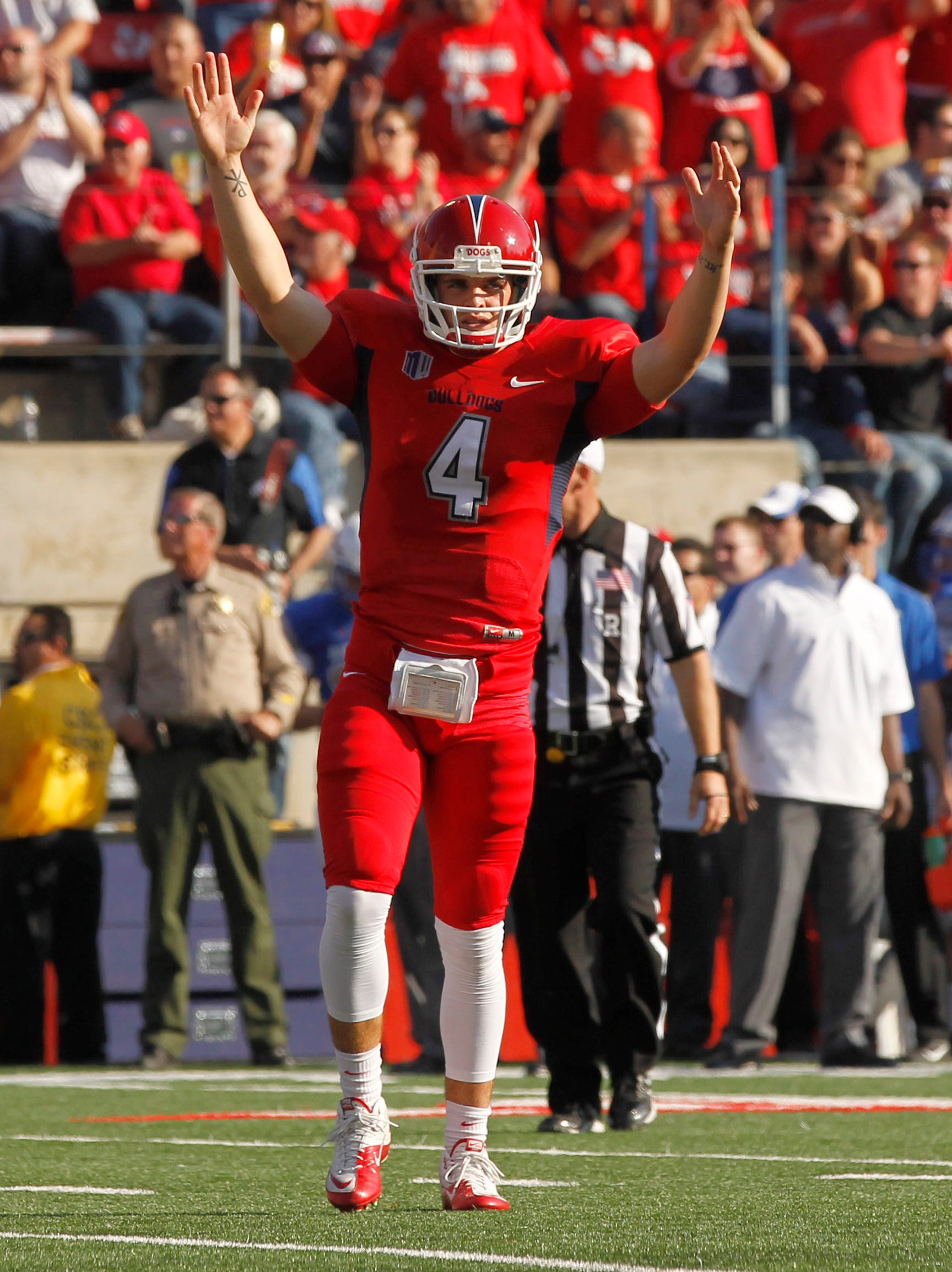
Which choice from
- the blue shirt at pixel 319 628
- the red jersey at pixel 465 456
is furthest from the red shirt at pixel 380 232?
the red jersey at pixel 465 456

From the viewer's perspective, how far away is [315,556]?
9984mm

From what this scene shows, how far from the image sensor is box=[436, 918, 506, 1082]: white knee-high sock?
4145 millimetres

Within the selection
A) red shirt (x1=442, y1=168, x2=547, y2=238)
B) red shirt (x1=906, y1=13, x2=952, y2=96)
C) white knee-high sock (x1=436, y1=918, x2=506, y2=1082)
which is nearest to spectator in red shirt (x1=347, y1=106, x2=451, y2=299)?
red shirt (x1=442, y1=168, x2=547, y2=238)

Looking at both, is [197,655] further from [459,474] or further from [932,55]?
[932,55]

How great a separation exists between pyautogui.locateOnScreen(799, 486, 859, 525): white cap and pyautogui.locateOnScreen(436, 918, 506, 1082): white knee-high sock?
4.36 metres

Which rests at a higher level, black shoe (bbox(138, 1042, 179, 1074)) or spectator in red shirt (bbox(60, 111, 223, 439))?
spectator in red shirt (bbox(60, 111, 223, 439))

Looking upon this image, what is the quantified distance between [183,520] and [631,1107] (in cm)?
351

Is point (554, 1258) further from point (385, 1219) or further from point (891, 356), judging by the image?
point (891, 356)

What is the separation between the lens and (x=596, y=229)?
11.5 m

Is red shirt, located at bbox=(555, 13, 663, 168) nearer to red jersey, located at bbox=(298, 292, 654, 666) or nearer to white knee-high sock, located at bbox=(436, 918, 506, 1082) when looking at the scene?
red jersey, located at bbox=(298, 292, 654, 666)

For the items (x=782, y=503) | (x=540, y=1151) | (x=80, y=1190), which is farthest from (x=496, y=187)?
(x=80, y=1190)

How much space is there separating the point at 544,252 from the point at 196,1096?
19.5 feet

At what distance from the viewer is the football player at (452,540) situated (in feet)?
13.2

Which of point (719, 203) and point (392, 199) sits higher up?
point (392, 199)
